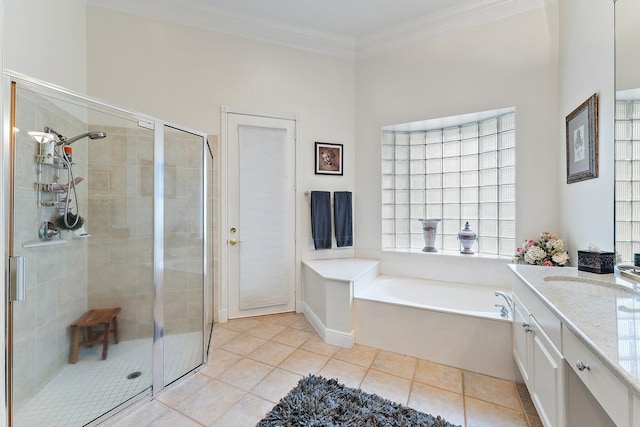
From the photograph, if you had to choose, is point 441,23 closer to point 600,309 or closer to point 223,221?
point 600,309

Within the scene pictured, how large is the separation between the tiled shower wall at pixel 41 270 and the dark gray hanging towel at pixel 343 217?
2.31 m

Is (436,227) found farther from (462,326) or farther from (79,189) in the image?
(79,189)

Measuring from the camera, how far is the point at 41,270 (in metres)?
1.65

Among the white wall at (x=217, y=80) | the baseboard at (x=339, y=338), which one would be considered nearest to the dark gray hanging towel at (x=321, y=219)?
the white wall at (x=217, y=80)

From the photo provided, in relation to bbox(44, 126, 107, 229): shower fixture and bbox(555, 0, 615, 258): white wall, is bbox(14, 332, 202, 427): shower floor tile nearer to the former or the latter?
bbox(44, 126, 107, 229): shower fixture

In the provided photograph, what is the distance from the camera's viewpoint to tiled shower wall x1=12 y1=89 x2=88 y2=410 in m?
1.36

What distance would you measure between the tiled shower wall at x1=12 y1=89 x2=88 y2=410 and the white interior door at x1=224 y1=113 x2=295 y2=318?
1.24 metres

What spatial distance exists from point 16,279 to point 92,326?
39.6 inches

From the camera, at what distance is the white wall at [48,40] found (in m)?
1.64

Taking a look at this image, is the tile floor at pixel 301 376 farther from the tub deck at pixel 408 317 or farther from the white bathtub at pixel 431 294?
the white bathtub at pixel 431 294

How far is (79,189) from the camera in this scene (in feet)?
6.25

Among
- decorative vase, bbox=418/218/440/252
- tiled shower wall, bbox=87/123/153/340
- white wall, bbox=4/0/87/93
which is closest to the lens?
white wall, bbox=4/0/87/93

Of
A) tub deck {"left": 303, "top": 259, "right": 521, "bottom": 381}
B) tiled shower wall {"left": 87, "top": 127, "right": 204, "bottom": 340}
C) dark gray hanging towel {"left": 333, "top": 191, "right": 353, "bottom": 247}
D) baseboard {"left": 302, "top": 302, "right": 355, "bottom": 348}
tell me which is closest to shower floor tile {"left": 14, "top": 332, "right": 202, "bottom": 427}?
tiled shower wall {"left": 87, "top": 127, "right": 204, "bottom": 340}

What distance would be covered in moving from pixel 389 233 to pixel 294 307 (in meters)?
1.46
